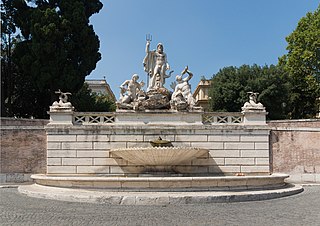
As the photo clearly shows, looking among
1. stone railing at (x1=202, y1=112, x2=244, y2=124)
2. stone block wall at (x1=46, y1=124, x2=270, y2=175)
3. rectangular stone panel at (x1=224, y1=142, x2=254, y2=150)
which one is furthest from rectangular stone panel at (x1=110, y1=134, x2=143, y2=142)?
rectangular stone panel at (x1=224, y1=142, x2=254, y2=150)

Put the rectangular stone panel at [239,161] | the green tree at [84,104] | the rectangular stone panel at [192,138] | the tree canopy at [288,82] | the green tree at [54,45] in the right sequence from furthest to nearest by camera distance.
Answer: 1. the tree canopy at [288,82]
2. the green tree at [84,104]
3. the green tree at [54,45]
4. the rectangular stone panel at [239,161]
5. the rectangular stone panel at [192,138]

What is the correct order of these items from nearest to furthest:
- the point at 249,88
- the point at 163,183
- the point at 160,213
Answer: the point at 160,213
the point at 163,183
the point at 249,88

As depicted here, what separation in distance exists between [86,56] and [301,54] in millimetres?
18721

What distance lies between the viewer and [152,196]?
1186 cm

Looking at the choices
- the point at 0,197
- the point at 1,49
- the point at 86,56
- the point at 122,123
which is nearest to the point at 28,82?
the point at 1,49

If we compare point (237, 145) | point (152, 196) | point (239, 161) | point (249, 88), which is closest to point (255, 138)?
point (237, 145)

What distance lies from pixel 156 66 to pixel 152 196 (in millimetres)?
9362

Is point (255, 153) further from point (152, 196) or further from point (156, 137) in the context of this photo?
point (152, 196)

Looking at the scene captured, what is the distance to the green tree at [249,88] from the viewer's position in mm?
34250

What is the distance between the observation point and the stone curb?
38.4ft

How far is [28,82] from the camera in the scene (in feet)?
97.7

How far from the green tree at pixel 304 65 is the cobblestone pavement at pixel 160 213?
2278cm

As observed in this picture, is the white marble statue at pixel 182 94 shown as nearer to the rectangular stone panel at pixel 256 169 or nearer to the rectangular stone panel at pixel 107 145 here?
the rectangular stone panel at pixel 107 145

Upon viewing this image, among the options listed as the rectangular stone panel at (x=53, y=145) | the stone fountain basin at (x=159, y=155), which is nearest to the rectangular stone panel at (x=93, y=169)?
the stone fountain basin at (x=159, y=155)
